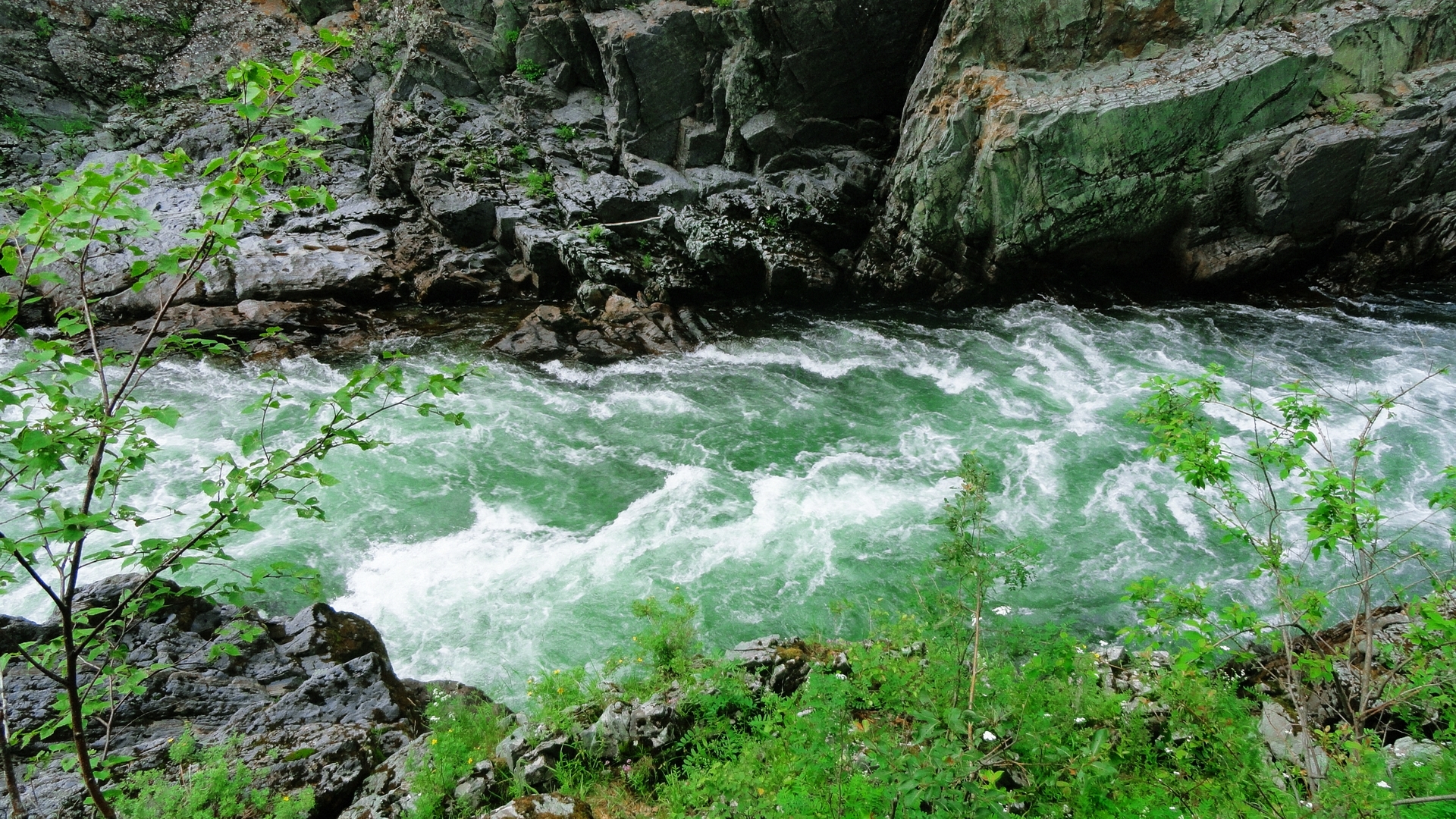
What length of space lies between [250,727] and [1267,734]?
21.7ft

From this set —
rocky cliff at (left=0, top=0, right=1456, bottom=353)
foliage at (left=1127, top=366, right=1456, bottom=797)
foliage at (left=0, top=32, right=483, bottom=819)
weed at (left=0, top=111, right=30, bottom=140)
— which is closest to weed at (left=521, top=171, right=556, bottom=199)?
rocky cliff at (left=0, top=0, right=1456, bottom=353)

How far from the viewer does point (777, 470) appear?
940 centimetres

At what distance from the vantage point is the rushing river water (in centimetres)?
700

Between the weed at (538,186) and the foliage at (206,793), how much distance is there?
1336 centimetres

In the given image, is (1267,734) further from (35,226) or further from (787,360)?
(787,360)

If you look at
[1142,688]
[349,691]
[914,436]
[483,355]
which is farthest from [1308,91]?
[349,691]

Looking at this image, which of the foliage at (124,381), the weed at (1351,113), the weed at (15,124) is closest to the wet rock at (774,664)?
the foliage at (124,381)

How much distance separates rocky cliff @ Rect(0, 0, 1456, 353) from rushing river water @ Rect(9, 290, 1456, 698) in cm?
162

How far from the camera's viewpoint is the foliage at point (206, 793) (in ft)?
11.9

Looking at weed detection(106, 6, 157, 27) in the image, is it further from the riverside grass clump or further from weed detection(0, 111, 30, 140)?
the riverside grass clump

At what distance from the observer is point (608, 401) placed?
11.6 m

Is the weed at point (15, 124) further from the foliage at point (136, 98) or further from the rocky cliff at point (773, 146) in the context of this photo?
the foliage at point (136, 98)

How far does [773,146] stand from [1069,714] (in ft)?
47.1

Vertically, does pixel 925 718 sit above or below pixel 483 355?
above
